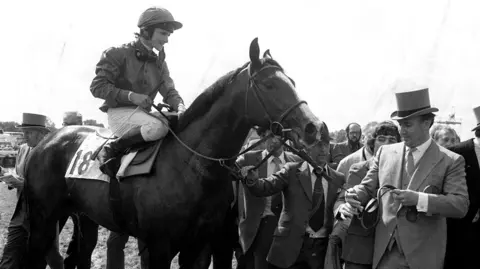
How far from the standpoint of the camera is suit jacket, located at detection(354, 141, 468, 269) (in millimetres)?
3732

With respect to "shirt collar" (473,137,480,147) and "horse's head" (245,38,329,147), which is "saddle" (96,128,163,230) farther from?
"shirt collar" (473,137,480,147)

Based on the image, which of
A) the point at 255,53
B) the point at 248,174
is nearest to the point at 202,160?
the point at 248,174

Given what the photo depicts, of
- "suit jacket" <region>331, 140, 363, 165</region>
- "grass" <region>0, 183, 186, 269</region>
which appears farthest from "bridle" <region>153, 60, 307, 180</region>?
"suit jacket" <region>331, 140, 363, 165</region>

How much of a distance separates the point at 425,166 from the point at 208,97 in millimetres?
2126

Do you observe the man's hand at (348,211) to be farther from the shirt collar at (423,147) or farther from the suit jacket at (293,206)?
the suit jacket at (293,206)

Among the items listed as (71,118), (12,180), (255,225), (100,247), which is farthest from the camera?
(100,247)

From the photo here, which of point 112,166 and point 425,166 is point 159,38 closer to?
point 112,166

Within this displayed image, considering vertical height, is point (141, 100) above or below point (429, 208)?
above

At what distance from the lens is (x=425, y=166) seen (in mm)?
3945

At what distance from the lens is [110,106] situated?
5.27 meters

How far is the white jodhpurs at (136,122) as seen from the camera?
4664 millimetres

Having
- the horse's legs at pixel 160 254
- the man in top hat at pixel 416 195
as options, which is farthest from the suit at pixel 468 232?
the horse's legs at pixel 160 254

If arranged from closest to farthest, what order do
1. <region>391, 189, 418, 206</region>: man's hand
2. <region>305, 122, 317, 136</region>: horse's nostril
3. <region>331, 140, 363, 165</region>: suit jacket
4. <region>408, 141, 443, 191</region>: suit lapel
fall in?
<region>391, 189, 418, 206</region>: man's hand, <region>305, 122, 317, 136</region>: horse's nostril, <region>408, 141, 443, 191</region>: suit lapel, <region>331, 140, 363, 165</region>: suit jacket

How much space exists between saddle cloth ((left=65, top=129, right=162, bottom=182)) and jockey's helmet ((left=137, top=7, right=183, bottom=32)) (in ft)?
4.43
